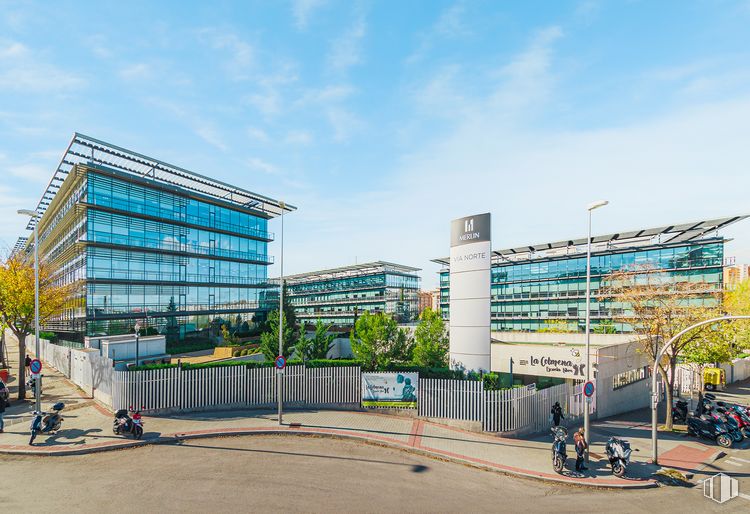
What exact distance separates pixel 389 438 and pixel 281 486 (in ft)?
18.0

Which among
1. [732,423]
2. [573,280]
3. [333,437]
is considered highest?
[573,280]

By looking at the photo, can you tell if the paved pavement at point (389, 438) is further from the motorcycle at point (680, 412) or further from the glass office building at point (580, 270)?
the glass office building at point (580, 270)

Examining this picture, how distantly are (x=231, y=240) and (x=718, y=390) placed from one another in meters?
53.0

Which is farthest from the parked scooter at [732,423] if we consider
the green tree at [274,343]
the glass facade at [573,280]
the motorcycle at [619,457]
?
the glass facade at [573,280]

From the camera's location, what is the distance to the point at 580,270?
6328 centimetres

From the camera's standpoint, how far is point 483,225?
68.5 feet

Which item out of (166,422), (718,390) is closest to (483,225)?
(166,422)

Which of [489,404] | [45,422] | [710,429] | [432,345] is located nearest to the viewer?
[45,422]

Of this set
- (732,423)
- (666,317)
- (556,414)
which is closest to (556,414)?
(556,414)

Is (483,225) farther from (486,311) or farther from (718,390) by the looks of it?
(718,390)

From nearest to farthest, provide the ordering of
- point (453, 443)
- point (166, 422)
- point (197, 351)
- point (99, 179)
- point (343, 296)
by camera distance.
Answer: point (453, 443) → point (166, 422) → point (99, 179) → point (197, 351) → point (343, 296)

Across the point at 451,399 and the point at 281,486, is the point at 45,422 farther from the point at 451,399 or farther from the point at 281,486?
the point at 451,399

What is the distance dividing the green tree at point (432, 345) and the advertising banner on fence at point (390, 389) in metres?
8.52

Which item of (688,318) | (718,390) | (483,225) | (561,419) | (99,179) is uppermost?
(99,179)
